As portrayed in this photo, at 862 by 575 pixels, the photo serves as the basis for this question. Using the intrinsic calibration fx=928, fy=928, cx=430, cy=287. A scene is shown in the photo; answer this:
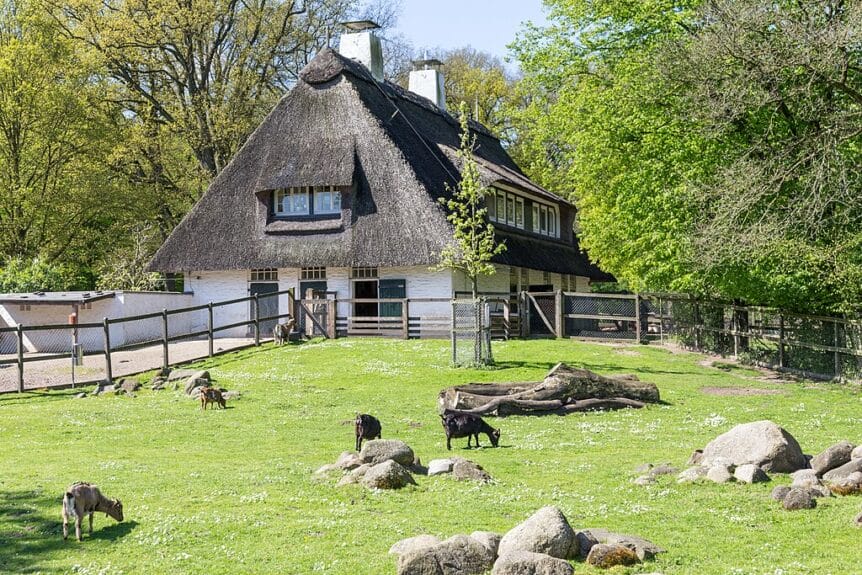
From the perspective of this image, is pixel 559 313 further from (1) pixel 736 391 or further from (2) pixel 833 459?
(2) pixel 833 459

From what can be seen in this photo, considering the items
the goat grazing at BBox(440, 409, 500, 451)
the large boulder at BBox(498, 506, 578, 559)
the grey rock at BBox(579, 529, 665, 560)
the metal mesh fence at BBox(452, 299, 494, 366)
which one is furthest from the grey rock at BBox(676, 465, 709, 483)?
the metal mesh fence at BBox(452, 299, 494, 366)

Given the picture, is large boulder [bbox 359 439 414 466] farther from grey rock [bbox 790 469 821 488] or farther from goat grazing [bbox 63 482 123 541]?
grey rock [bbox 790 469 821 488]

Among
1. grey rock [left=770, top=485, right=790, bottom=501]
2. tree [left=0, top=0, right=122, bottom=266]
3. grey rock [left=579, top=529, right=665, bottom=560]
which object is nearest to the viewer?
grey rock [left=579, top=529, right=665, bottom=560]

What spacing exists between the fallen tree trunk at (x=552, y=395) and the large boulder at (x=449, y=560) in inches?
413

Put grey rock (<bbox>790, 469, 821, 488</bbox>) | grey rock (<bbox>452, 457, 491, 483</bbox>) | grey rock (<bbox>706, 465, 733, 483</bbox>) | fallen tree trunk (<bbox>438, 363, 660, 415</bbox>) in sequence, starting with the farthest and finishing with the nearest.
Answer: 1. fallen tree trunk (<bbox>438, 363, 660, 415</bbox>)
2. grey rock (<bbox>452, 457, 491, 483</bbox>)
3. grey rock (<bbox>706, 465, 733, 483</bbox>)
4. grey rock (<bbox>790, 469, 821, 488</bbox>)

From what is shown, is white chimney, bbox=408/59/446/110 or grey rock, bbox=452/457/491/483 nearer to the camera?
grey rock, bbox=452/457/491/483

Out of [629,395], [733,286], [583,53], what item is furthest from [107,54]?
[629,395]

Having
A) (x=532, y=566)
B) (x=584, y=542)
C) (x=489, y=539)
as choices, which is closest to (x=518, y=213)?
(x=584, y=542)

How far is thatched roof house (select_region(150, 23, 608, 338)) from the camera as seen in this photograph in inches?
1487

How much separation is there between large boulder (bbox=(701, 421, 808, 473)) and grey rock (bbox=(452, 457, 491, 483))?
314 cm

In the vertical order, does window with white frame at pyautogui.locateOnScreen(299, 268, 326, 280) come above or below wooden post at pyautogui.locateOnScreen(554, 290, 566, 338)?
above

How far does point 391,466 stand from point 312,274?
2803 cm

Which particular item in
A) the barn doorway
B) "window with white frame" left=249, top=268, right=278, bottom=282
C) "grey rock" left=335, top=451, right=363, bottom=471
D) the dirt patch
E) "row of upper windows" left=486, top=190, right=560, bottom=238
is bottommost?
the dirt patch

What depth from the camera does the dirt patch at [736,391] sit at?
23578 mm
